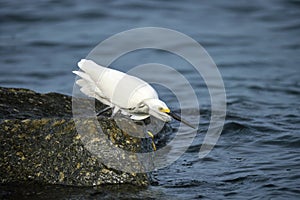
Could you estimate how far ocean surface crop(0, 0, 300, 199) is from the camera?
544 cm

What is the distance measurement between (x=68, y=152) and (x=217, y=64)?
5732mm

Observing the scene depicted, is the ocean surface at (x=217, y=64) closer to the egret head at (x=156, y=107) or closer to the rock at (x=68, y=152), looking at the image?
the rock at (x=68, y=152)

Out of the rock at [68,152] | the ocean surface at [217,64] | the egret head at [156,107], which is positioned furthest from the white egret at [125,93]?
the ocean surface at [217,64]

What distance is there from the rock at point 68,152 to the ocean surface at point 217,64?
0.11m

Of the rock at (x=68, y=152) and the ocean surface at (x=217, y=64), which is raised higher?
the rock at (x=68, y=152)

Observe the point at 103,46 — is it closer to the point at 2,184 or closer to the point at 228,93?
the point at 228,93

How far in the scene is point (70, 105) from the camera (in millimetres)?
6555

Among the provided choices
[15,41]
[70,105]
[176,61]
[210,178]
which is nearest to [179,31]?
[176,61]

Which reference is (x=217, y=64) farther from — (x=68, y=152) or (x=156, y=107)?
(x=68, y=152)

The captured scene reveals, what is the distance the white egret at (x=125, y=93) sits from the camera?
5.38 metres

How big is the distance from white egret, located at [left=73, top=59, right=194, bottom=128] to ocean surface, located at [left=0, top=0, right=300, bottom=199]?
70cm

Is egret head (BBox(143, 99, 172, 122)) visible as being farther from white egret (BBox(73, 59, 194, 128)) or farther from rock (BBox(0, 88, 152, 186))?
rock (BBox(0, 88, 152, 186))

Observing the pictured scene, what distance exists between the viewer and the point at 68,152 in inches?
203

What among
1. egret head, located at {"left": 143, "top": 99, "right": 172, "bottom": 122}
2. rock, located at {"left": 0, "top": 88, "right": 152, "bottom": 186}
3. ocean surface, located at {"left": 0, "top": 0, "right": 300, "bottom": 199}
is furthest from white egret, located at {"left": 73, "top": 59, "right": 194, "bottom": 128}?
ocean surface, located at {"left": 0, "top": 0, "right": 300, "bottom": 199}
